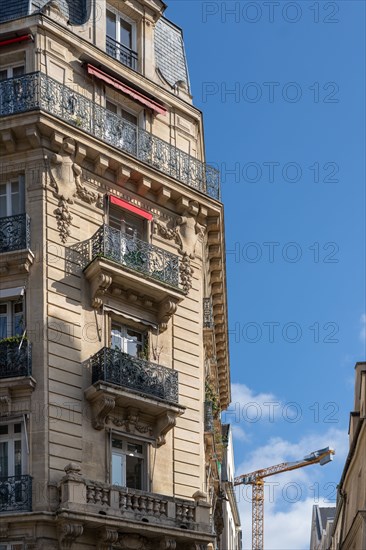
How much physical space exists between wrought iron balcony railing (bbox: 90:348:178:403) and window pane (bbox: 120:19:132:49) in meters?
8.97

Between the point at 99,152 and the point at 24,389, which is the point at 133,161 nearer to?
the point at 99,152

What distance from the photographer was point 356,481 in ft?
114

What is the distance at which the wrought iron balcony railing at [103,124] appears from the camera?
25.2 meters

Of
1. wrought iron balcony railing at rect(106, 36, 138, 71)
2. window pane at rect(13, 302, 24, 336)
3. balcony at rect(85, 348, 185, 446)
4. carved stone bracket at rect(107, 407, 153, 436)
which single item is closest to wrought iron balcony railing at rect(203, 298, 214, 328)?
balcony at rect(85, 348, 185, 446)

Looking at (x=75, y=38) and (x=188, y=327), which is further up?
(x=75, y=38)

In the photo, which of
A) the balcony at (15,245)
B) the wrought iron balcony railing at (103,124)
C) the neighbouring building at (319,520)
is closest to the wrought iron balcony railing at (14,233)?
the balcony at (15,245)

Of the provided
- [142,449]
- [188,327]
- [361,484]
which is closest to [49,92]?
[188,327]

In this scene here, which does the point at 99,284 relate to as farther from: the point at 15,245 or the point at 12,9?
the point at 12,9

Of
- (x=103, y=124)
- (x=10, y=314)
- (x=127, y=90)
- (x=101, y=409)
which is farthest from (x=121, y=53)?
(x=101, y=409)

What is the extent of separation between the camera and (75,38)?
26.4 metres

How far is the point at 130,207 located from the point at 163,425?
216 inches

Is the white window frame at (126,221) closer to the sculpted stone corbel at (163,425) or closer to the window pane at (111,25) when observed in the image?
the sculpted stone corbel at (163,425)

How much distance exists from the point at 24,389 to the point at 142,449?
11.8ft

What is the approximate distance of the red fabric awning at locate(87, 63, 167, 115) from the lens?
26.5 m
